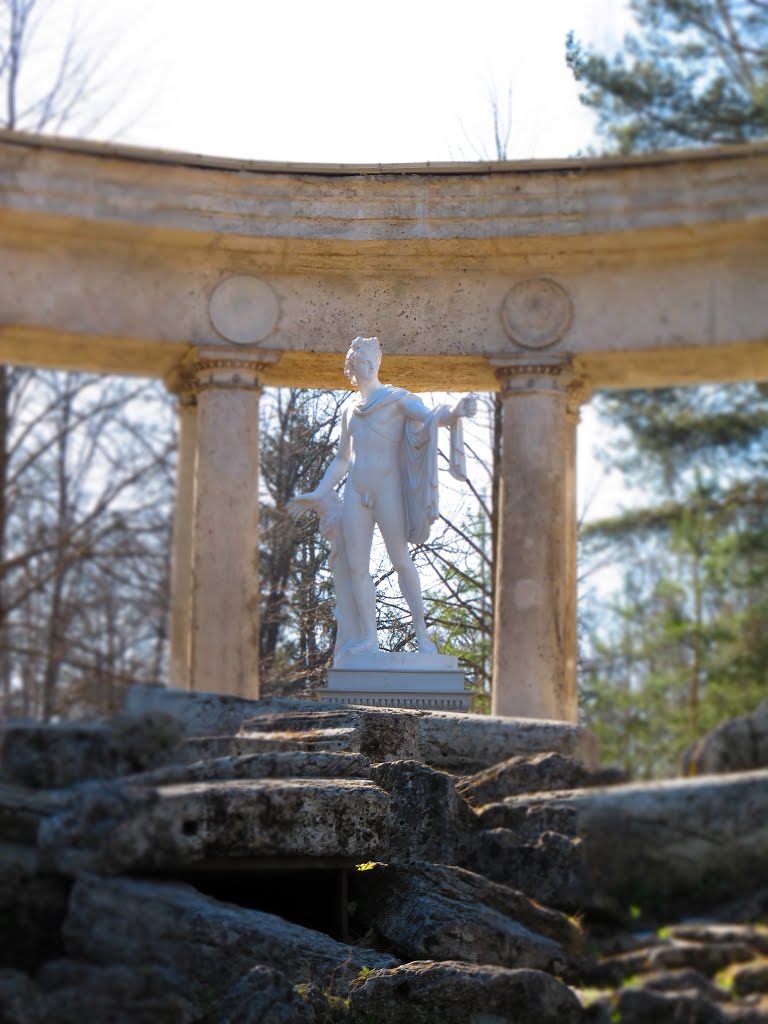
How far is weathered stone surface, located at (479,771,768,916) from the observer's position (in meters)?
7.39

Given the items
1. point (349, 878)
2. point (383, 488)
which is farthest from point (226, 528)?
point (349, 878)

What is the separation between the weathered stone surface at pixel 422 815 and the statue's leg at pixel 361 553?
5.00m

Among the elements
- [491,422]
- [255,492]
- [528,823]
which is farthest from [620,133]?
[528,823]

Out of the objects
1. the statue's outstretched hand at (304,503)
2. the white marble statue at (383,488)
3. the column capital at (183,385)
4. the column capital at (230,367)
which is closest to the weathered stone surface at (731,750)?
the white marble statue at (383,488)

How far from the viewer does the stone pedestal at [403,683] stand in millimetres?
17250

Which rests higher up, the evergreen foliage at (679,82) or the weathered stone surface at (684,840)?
the evergreen foliage at (679,82)

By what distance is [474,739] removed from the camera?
1478 centimetres

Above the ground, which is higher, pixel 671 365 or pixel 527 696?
pixel 671 365

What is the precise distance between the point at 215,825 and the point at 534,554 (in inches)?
487

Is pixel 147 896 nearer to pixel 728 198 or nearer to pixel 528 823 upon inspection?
pixel 528 823

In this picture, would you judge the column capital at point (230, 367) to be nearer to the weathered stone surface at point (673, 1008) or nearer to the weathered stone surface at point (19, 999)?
the weathered stone surface at point (19, 999)

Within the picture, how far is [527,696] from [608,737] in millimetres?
5093

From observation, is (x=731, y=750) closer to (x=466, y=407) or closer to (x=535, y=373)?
(x=466, y=407)

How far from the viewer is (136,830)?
8.13 meters
